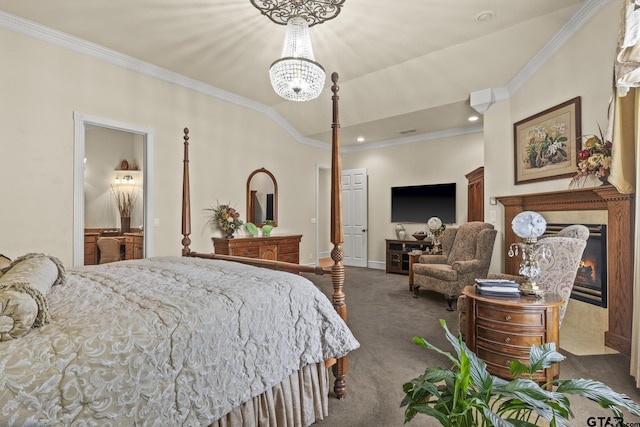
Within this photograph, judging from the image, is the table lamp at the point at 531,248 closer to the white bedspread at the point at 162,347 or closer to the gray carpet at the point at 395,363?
the gray carpet at the point at 395,363

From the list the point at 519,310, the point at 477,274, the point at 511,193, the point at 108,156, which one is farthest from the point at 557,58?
the point at 108,156

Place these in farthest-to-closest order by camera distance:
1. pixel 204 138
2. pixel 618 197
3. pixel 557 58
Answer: pixel 204 138 < pixel 557 58 < pixel 618 197

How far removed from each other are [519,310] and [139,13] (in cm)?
415

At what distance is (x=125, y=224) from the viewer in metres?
6.25

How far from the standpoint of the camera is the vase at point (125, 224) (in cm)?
622

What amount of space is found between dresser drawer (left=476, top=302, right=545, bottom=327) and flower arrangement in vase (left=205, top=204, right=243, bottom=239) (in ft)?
12.2

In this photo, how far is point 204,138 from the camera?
196 inches

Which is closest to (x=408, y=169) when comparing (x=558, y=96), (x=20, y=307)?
(x=558, y=96)

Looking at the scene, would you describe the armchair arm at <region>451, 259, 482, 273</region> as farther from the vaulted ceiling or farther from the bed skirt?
the bed skirt

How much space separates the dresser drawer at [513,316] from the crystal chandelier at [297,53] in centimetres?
225

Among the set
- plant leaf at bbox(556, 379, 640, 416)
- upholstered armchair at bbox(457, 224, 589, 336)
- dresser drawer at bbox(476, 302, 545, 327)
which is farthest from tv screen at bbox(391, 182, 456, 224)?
plant leaf at bbox(556, 379, 640, 416)

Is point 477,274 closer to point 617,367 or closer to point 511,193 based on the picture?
point 511,193

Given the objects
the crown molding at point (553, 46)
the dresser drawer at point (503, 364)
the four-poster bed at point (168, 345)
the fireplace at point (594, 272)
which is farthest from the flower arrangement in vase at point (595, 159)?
the four-poster bed at point (168, 345)

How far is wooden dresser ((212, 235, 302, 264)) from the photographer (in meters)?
4.93
